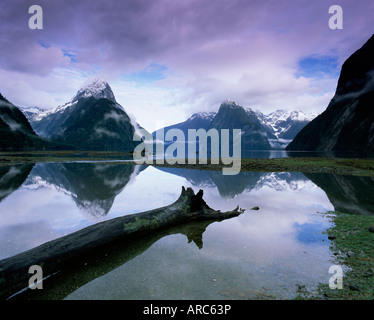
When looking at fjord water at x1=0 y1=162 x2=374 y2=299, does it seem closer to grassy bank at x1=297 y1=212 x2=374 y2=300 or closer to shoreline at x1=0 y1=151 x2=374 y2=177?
grassy bank at x1=297 y1=212 x2=374 y2=300

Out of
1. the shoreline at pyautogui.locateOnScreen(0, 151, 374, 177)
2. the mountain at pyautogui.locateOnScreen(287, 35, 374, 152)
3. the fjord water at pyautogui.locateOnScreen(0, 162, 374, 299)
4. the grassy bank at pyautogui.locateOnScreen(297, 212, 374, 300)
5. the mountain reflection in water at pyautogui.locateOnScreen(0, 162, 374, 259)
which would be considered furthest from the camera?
the mountain at pyautogui.locateOnScreen(287, 35, 374, 152)

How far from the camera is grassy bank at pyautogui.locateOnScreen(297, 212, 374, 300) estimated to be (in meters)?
6.11

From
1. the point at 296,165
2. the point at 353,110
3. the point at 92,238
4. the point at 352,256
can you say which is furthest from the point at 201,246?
the point at 353,110

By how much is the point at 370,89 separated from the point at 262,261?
20424cm

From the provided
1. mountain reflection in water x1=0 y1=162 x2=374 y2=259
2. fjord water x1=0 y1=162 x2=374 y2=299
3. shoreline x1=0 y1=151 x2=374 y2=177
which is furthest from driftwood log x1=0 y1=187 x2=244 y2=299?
shoreline x1=0 y1=151 x2=374 y2=177

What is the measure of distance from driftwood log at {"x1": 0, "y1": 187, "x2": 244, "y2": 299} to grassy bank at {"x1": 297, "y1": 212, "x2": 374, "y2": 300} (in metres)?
5.67

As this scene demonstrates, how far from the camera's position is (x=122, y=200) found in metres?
17.5

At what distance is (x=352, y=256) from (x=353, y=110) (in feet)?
633

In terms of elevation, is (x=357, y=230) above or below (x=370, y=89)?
below

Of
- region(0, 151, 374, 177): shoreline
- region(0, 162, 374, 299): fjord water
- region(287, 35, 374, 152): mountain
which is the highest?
region(287, 35, 374, 152): mountain

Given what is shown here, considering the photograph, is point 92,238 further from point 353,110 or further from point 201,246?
point 353,110

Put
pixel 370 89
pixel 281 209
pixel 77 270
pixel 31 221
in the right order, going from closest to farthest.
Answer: pixel 77 270 → pixel 31 221 → pixel 281 209 → pixel 370 89
